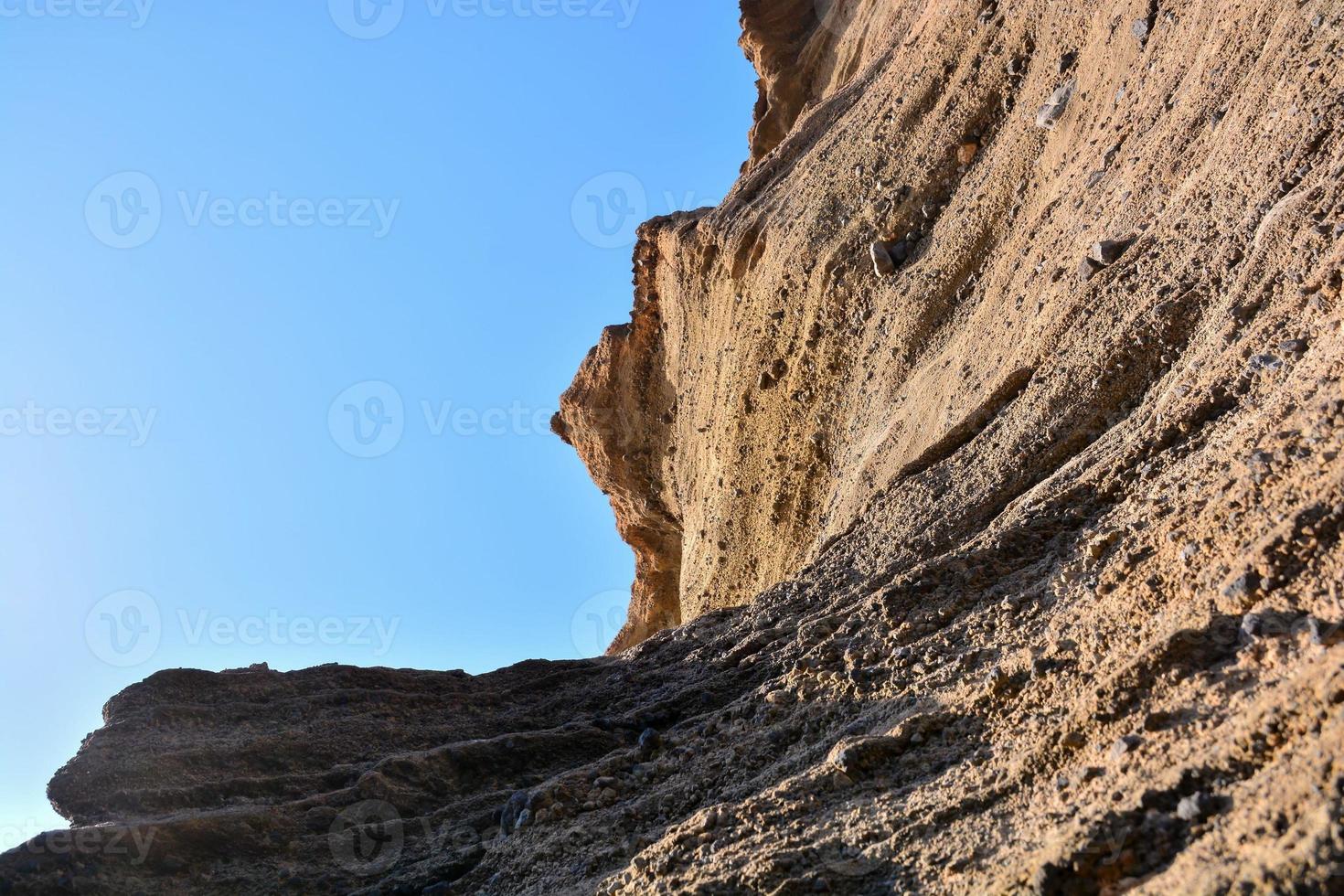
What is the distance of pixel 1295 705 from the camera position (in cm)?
403

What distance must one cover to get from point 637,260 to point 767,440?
5836 millimetres

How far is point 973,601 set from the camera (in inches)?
280

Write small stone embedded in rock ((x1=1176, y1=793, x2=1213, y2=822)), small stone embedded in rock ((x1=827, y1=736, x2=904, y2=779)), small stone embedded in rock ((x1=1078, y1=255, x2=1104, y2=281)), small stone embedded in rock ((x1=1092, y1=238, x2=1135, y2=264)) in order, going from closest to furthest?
1. small stone embedded in rock ((x1=1176, y1=793, x2=1213, y2=822))
2. small stone embedded in rock ((x1=827, y1=736, x2=904, y2=779))
3. small stone embedded in rock ((x1=1092, y1=238, x2=1135, y2=264))
4. small stone embedded in rock ((x1=1078, y1=255, x2=1104, y2=281))

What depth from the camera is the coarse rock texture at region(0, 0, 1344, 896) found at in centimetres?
463

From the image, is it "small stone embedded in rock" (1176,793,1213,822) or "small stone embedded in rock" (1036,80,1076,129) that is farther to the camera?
"small stone embedded in rock" (1036,80,1076,129)

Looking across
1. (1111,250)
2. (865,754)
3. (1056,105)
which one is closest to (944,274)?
(1056,105)

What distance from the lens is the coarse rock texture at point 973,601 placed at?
4633 mm

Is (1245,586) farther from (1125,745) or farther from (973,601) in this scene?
(973,601)

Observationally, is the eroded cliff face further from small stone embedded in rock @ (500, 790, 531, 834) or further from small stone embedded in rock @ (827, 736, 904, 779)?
small stone embedded in rock @ (500, 790, 531, 834)

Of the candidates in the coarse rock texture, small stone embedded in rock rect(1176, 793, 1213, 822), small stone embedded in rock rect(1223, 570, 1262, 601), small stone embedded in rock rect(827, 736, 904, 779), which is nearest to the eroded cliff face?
the coarse rock texture

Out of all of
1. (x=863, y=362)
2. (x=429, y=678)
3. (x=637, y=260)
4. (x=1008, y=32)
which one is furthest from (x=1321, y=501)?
(x=637, y=260)

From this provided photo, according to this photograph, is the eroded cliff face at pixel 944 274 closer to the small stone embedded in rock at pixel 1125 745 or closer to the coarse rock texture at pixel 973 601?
the coarse rock texture at pixel 973 601

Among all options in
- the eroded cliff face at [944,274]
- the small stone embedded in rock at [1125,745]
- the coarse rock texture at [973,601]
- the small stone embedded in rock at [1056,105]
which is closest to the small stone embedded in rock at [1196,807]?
the coarse rock texture at [973,601]

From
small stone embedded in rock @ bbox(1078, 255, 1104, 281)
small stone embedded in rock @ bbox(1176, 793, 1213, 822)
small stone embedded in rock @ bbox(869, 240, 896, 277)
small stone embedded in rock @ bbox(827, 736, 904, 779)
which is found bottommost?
small stone embedded in rock @ bbox(1176, 793, 1213, 822)
